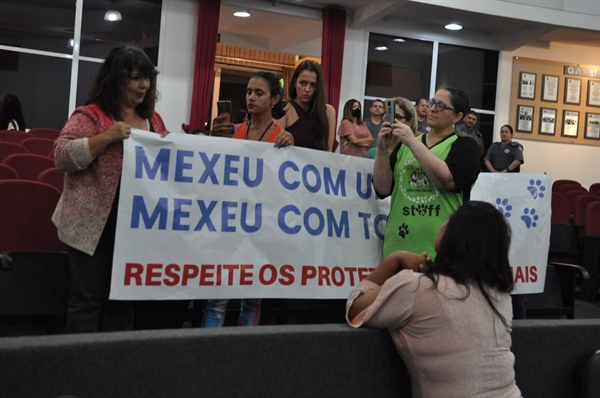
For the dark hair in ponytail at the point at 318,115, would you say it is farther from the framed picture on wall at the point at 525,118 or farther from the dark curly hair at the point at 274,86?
the framed picture on wall at the point at 525,118

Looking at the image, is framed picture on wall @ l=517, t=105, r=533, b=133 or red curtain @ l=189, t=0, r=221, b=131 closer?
red curtain @ l=189, t=0, r=221, b=131

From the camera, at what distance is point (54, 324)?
2.89 m

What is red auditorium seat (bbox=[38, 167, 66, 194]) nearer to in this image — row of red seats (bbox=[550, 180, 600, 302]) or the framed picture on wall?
row of red seats (bbox=[550, 180, 600, 302])

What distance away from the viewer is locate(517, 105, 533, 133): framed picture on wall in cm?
1342

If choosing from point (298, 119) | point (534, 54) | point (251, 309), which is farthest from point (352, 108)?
point (534, 54)

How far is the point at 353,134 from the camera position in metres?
6.53

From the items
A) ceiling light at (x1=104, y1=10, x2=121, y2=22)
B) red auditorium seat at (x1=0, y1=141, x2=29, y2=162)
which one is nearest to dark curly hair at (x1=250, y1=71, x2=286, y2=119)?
red auditorium seat at (x1=0, y1=141, x2=29, y2=162)

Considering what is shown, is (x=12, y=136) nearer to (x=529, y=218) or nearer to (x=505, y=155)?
(x=529, y=218)

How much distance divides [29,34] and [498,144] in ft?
26.2

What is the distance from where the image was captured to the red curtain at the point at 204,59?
11.1 m

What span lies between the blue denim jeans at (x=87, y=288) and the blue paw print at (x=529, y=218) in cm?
251

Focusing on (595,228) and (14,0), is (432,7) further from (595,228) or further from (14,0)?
(14,0)

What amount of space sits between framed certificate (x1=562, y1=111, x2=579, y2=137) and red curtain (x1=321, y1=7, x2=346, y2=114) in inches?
197

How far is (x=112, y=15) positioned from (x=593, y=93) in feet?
31.3
